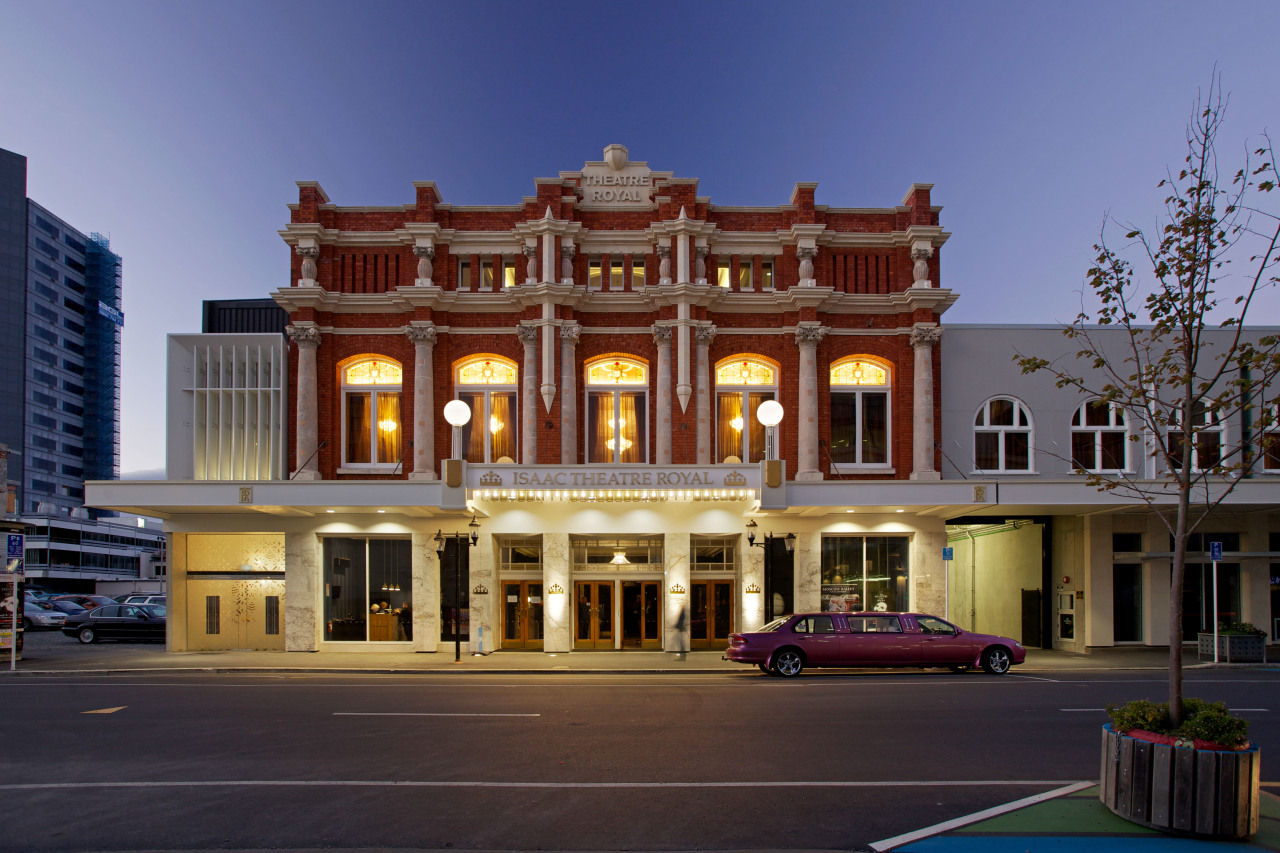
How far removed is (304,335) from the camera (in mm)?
24953

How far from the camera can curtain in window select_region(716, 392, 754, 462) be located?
25.4m

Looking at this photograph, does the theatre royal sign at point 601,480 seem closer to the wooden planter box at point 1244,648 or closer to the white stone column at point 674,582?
the white stone column at point 674,582

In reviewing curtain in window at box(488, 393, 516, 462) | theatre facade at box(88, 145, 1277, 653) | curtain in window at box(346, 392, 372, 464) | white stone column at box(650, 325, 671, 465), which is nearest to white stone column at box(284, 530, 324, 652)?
theatre facade at box(88, 145, 1277, 653)

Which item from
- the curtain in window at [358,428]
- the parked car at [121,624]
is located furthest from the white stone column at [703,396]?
the parked car at [121,624]

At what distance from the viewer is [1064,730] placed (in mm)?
12219

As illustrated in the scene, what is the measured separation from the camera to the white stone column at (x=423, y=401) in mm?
24750

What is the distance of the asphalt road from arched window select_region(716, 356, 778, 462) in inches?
371

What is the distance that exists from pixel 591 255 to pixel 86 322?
11802 cm

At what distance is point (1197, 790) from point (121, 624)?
30560 mm

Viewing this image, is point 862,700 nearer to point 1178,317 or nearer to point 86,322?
point 1178,317

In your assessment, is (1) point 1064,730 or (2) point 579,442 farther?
(2) point 579,442

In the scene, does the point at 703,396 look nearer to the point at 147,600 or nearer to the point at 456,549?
the point at 456,549

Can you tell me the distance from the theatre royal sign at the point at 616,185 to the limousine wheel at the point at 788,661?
13.9m

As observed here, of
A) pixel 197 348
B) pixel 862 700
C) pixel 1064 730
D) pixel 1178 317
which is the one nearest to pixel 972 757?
pixel 1064 730
